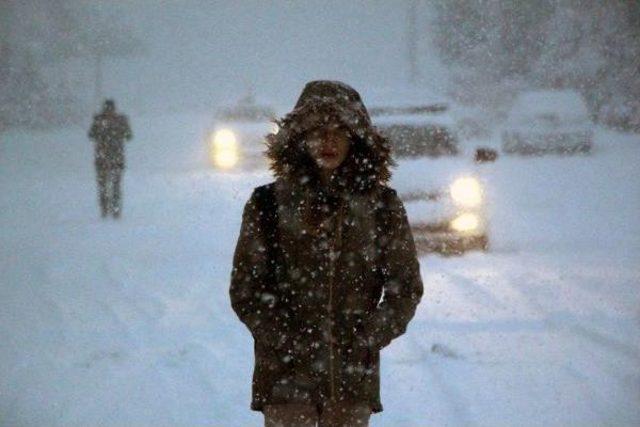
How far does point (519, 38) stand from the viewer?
31.3 metres

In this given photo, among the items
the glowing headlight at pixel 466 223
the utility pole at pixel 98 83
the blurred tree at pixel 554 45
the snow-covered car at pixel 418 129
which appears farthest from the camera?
the utility pole at pixel 98 83

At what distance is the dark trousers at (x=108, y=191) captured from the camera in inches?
463

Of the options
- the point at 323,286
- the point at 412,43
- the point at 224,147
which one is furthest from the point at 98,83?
the point at 323,286

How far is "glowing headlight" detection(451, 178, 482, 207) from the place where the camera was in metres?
7.77

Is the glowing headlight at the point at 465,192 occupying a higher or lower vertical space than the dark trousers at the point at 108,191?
higher

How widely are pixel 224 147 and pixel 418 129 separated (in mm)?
6249

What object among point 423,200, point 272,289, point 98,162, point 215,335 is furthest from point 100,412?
point 98,162

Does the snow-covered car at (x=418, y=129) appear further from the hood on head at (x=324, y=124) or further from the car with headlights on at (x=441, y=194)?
the hood on head at (x=324, y=124)

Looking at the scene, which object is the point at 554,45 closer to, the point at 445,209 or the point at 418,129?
the point at 418,129

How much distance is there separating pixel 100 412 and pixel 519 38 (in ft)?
96.7

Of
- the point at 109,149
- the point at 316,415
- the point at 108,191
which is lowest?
the point at 108,191

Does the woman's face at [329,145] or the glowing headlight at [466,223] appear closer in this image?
the woman's face at [329,145]

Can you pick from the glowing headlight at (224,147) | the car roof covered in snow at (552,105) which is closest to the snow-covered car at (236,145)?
the glowing headlight at (224,147)

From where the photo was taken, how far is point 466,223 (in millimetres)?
7855
